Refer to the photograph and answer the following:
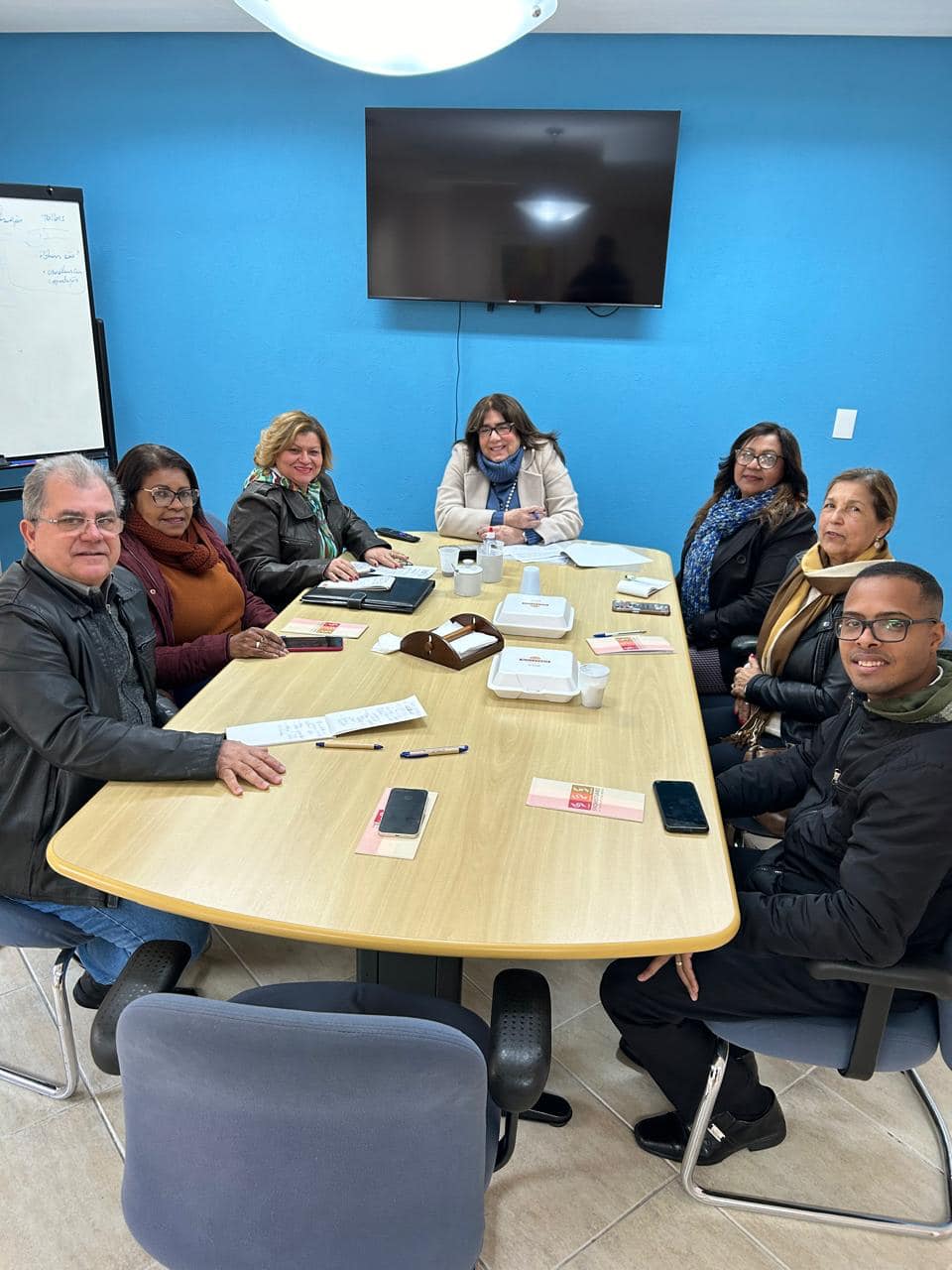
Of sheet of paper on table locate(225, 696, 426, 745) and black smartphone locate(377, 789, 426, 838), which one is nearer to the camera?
black smartphone locate(377, 789, 426, 838)

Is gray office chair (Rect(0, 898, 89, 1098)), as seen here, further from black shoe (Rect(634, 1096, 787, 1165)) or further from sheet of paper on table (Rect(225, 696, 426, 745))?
black shoe (Rect(634, 1096, 787, 1165))

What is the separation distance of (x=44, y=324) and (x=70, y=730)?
10.5 ft

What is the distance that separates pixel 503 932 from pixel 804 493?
2.20 m

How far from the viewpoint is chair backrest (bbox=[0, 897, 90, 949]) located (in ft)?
5.03

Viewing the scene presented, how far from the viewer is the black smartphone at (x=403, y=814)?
1.35m

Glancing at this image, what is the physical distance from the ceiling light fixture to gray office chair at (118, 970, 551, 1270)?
5.47 ft

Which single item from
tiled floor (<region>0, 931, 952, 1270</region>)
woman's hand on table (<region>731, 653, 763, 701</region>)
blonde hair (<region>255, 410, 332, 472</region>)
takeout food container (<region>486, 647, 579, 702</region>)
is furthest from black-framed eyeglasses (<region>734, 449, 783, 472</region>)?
tiled floor (<region>0, 931, 952, 1270</region>)

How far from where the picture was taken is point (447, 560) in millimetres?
2916

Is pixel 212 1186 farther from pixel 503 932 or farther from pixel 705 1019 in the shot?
pixel 705 1019

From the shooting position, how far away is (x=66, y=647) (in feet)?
5.12

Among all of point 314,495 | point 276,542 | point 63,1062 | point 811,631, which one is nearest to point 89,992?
point 63,1062

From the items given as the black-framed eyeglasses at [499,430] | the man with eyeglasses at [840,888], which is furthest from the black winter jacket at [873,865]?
Result: the black-framed eyeglasses at [499,430]

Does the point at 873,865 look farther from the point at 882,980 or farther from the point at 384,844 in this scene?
the point at 384,844

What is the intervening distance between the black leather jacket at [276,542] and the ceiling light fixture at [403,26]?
149 centimetres
